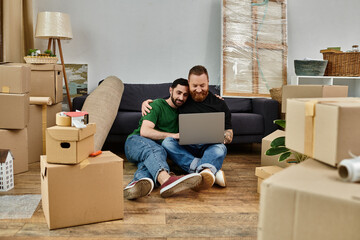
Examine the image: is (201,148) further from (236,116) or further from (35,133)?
(35,133)

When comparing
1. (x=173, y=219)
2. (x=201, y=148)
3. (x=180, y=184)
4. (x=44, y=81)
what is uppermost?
(x=44, y=81)

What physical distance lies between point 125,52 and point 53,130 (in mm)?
2488

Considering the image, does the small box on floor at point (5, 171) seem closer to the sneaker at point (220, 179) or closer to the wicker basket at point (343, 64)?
the sneaker at point (220, 179)

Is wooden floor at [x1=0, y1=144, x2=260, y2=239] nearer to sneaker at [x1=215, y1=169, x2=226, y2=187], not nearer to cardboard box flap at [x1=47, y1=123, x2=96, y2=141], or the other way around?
sneaker at [x1=215, y1=169, x2=226, y2=187]

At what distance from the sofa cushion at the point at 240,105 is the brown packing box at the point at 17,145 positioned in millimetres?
1964

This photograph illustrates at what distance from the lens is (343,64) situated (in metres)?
3.81

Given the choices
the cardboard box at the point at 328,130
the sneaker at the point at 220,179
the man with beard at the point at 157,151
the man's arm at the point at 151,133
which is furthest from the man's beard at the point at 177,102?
the cardboard box at the point at 328,130

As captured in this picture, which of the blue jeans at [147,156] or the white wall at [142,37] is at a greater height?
the white wall at [142,37]

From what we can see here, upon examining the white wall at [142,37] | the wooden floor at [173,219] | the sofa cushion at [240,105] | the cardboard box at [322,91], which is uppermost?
the white wall at [142,37]

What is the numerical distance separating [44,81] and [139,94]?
100cm

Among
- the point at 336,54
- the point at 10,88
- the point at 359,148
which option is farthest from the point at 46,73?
the point at 336,54

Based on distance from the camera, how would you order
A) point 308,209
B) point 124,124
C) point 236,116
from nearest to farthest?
point 308,209 → point 124,124 → point 236,116

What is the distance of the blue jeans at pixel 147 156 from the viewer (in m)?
2.21

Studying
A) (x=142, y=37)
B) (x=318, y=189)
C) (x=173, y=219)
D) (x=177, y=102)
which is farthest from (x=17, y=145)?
(x=318, y=189)
